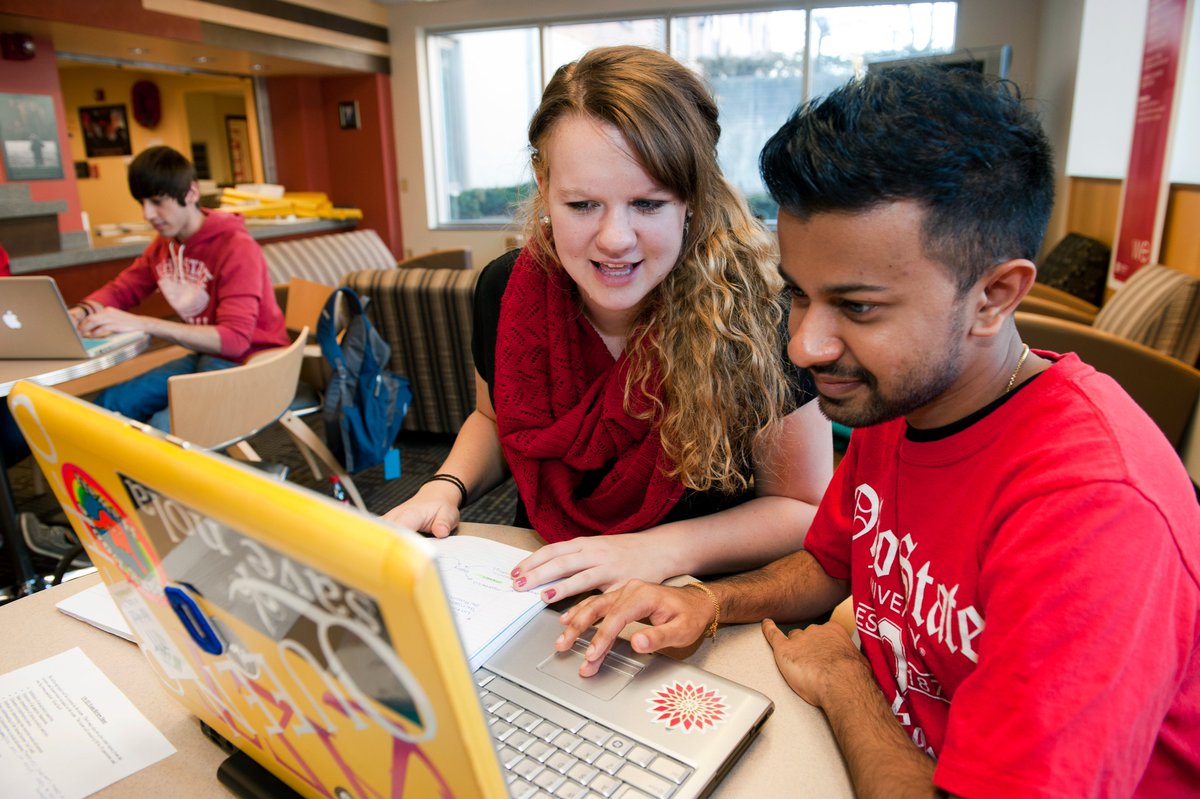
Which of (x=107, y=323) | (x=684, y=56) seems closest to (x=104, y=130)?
(x=684, y=56)

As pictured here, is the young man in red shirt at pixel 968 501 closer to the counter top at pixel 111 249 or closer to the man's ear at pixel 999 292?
the man's ear at pixel 999 292

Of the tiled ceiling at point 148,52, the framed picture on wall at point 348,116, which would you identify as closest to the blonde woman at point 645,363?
the tiled ceiling at point 148,52

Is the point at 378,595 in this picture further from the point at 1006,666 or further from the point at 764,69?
the point at 764,69

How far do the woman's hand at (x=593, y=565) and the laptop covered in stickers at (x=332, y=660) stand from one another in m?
0.09

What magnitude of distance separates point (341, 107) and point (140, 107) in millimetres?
2533

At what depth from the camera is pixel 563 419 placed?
1186 millimetres

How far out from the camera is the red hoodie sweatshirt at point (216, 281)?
279 centimetres

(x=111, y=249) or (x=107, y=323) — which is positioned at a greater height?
(x=111, y=249)

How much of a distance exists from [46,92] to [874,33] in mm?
5747

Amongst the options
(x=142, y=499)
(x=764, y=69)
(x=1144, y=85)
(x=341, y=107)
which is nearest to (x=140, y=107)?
(x=341, y=107)

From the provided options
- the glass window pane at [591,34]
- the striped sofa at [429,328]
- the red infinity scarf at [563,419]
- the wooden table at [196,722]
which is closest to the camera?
the wooden table at [196,722]

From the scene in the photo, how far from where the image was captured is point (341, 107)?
7.26 meters

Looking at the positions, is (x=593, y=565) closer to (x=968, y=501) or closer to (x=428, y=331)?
(x=968, y=501)

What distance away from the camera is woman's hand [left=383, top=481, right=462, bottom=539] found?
3.58 ft
